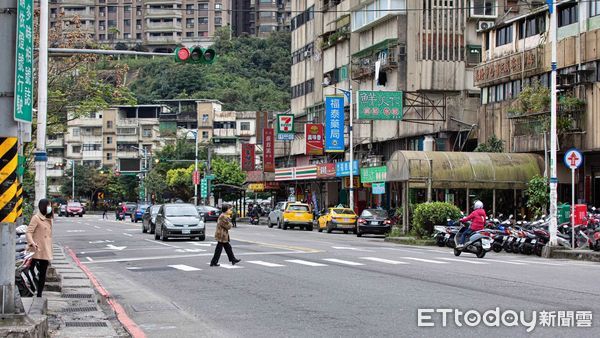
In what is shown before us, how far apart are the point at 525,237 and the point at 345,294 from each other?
15185 mm

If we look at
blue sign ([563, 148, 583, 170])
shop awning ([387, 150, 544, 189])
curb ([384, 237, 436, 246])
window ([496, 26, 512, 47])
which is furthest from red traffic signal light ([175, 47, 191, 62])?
window ([496, 26, 512, 47])

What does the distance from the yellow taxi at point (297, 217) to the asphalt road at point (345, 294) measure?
28750 mm

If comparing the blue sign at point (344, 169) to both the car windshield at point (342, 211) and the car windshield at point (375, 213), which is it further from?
the car windshield at point (375, 213)

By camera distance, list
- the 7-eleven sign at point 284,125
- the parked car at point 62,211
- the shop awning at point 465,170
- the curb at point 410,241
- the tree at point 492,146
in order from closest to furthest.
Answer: the curb at point 410,241, the shop awning at point 465,170, the tree at point 492,146, the 7-eleven sign at point 284,125, the parked car at point 62,211

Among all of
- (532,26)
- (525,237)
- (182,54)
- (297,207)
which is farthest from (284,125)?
(182,54)

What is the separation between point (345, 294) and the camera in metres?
15.9

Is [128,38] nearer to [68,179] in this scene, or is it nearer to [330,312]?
[68,179]

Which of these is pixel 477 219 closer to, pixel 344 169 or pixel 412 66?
pixel 412 66

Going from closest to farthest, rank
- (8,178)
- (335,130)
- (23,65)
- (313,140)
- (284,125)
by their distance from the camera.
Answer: (8,178), (23,65), (335,130), (313,140), (284,125)

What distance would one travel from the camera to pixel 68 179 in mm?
121125

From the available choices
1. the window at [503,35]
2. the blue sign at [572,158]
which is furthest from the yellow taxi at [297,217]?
the blue sign at [572,158]

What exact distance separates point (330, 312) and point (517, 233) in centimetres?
1793

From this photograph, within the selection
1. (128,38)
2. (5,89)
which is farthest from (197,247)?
(128,38)

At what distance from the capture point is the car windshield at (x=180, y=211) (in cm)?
3838
